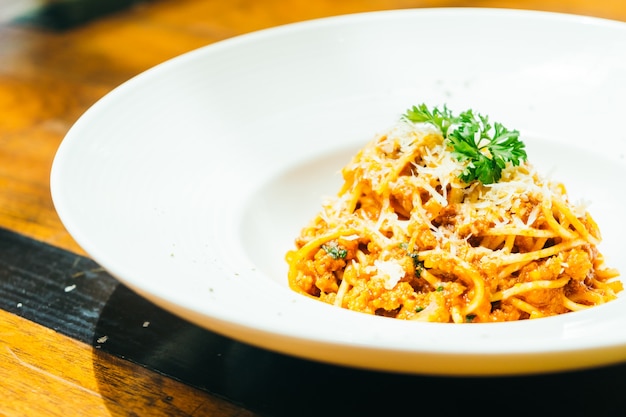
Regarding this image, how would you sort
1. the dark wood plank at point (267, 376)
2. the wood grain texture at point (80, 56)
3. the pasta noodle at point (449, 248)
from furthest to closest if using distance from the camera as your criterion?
the wood grain texture at point (80, 56) → the pasta noodle at point (449, 248) → the dark wood plank at point (267, 376)

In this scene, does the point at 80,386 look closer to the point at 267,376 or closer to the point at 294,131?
the point at 267,376

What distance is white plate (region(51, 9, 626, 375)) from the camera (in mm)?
1821

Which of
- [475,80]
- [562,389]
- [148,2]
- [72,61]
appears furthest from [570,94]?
[148,2]

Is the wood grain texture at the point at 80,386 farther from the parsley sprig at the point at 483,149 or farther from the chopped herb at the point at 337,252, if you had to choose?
the parsley sprig at the point at 483,149

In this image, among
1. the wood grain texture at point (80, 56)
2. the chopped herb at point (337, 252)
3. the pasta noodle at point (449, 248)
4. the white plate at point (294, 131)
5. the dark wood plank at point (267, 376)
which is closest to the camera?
the dark wood plank at point (267, 376)

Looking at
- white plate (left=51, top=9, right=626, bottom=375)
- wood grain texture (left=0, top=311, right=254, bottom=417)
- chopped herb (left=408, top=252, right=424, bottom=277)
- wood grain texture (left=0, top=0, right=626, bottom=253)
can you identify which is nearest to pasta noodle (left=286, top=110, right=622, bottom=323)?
chopped herb (left=408, top=252, right=424, bottom=277)

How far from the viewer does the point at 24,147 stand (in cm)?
313

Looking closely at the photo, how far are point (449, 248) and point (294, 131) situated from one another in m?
0.88

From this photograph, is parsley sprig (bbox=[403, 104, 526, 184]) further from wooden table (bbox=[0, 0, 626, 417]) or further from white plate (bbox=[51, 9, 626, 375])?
wooden table (bbox=[0, 0, 626, 417])

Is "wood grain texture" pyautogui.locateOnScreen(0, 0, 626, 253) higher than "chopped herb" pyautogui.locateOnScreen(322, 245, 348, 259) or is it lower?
lower

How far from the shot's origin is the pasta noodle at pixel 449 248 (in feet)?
6.65

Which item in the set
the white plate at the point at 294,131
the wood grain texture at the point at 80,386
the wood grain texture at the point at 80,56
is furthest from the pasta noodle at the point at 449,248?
the wood grain texture at the point at 80,56

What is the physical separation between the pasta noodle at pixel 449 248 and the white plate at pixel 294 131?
24 centimetres

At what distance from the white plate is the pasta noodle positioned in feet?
0.79
